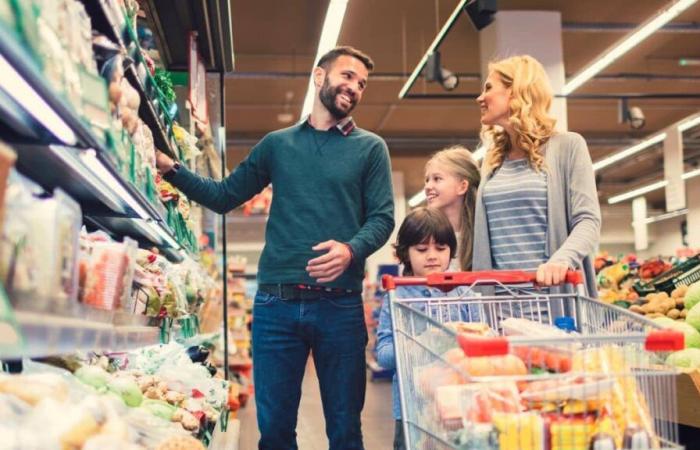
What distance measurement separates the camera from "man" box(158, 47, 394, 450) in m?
2.68

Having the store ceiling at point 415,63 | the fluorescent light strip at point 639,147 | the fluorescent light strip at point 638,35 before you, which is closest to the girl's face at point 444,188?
the fluorescent light strip at point 638,35

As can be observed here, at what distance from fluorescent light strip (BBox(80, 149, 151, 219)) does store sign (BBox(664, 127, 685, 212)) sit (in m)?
10.6

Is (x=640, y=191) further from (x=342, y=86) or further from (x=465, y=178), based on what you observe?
(x=342, y=86)

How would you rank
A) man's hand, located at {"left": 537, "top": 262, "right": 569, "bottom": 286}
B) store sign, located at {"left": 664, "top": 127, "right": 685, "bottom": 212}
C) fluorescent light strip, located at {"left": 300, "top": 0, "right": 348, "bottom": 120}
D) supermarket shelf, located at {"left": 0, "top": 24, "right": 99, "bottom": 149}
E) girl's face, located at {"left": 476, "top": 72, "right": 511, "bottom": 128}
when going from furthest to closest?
1. store sign, located at {"left": 664, "top": 127, "right": 685, "bottom": 212}
2. fluorescent light strip, located at {"left": 300, "top": 0, "right": 348, "bottom": 120}
3. girl's face, located at {"left": 476, "top": 72, "right": 511, "bottom": 128}
4. man's hand, located at {"left": 537, "top": 262, "right": 569, "bottom": 286}
5. supermarket shelf, located at {"left": 0, "top": 24, "right": 99, "bottom": 149}

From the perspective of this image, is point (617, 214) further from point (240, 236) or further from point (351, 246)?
point (351, 246)

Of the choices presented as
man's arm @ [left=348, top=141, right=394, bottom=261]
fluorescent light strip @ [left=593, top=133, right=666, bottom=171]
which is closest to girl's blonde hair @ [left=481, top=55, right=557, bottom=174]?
man's arm @ [left=348, top=141, right=394, bottom=261]

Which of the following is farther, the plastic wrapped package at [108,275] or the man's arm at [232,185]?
the man's arm at [232,185]

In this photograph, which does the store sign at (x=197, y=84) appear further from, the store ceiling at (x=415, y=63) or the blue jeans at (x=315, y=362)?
the store ceiling at (x=415, y=63)

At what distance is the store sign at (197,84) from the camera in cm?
355

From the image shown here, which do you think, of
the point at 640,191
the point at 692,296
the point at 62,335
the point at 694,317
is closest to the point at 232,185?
the point at 62,335

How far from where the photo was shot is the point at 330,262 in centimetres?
255

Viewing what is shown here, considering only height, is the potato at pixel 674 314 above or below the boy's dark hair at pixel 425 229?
below

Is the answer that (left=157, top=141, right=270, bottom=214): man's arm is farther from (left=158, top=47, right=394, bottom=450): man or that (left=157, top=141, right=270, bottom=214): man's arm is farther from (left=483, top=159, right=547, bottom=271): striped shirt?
(left=483, top=159, right=547, bottom=271): striped shirt

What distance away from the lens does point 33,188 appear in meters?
1.35
